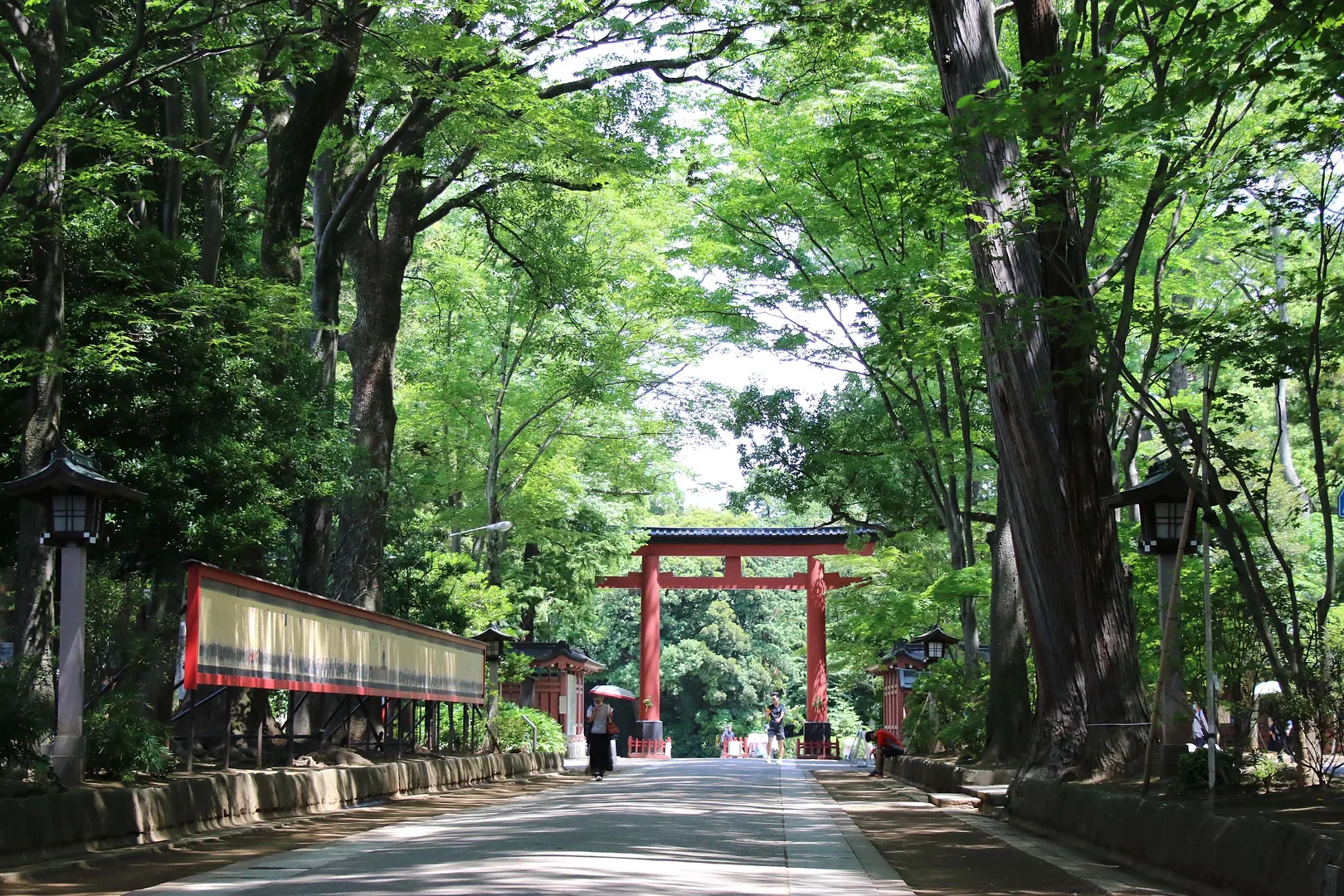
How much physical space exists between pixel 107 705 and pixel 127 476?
3.00m

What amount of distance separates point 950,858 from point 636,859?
2.46 metres

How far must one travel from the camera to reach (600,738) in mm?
24359

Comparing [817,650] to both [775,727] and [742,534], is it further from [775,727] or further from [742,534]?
[742,534]

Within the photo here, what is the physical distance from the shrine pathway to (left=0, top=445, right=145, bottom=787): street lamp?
185 cm

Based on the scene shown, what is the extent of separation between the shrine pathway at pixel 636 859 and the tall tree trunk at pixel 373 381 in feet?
20.4

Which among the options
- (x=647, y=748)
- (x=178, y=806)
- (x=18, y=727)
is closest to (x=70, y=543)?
(x=18, y=727)

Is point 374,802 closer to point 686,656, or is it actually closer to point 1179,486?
point 1179,486

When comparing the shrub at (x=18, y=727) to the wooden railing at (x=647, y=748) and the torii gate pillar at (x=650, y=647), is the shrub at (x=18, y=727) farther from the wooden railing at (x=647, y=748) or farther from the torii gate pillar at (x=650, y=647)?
the wooden railing at (x=647, y=748)

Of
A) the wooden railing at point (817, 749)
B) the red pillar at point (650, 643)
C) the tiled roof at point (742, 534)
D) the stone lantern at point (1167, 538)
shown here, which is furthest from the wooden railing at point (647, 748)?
the stone lantern at point (1167, 538)

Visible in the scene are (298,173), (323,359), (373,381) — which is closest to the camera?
(298,173)

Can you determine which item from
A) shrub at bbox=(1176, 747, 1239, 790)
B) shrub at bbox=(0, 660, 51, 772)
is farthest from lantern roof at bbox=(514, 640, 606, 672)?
shrub at bbox=(1176, 747, 1239, 790)

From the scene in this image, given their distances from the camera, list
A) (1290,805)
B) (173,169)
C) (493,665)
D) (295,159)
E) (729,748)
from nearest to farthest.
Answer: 1. (1290,805)
2. (173,169)
3. (295,159)
4. (493,665)
5. (729,748)

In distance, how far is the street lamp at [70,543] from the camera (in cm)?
967

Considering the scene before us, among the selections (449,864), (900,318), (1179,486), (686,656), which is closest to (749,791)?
(900,318)
